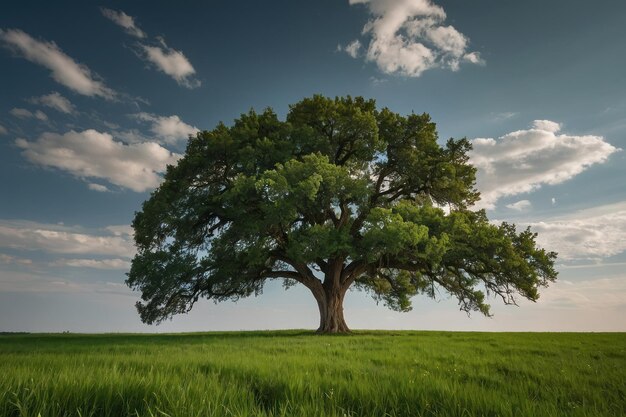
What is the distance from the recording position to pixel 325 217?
28609 millimetres

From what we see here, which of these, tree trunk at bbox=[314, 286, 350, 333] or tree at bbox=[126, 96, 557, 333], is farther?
tree trunk at bbox=[314, 286, 350, 333]

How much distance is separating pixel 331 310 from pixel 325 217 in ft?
21.0

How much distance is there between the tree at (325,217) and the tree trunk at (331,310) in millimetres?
77

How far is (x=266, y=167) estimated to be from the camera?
2698 centimetres

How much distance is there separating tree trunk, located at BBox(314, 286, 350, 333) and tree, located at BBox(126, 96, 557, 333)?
0.25 feet

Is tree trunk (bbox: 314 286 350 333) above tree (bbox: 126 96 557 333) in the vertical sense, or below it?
below

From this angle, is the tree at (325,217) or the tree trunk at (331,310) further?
the tree trunk at (331,310)

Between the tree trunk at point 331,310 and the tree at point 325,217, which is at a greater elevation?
the tree at point 325,217

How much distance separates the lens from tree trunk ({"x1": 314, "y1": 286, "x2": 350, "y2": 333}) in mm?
27422

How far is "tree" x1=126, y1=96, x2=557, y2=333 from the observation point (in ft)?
75.1

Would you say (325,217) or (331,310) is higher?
(325,217)

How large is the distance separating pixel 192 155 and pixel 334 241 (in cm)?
1181

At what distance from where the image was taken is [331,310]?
2778cm

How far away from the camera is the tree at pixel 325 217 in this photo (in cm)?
2289
